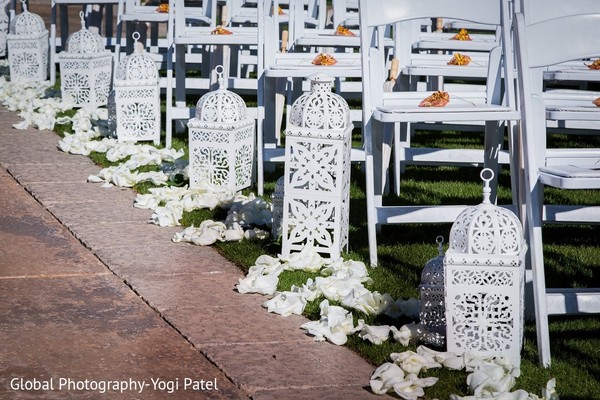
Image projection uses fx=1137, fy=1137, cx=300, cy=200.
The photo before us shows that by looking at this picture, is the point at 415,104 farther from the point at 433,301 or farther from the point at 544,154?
the point at 433,301

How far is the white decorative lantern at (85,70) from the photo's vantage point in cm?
884

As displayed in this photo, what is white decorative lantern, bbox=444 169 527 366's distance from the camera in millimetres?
3646

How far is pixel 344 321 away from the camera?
3.96 m

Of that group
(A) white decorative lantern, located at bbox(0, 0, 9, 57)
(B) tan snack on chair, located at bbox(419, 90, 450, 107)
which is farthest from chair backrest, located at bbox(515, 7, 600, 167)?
(A) white decorative lantern, located at bbox(0, 0, 9, 57)

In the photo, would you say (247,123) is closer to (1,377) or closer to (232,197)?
(232,197)

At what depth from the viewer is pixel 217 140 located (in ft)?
19.8

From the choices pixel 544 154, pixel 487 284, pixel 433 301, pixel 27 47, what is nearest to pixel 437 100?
pixel 544 154

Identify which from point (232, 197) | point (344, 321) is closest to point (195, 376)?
point (344, 321)

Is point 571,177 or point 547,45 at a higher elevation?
point 547,45

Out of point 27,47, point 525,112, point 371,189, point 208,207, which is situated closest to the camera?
point 525,112

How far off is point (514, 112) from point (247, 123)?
2.14 meters

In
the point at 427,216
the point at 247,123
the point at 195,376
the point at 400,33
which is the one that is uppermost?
the point at 400,33

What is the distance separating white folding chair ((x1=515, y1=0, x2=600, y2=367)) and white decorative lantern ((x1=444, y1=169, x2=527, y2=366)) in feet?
0.27

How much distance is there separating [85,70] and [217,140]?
10.7 feet
